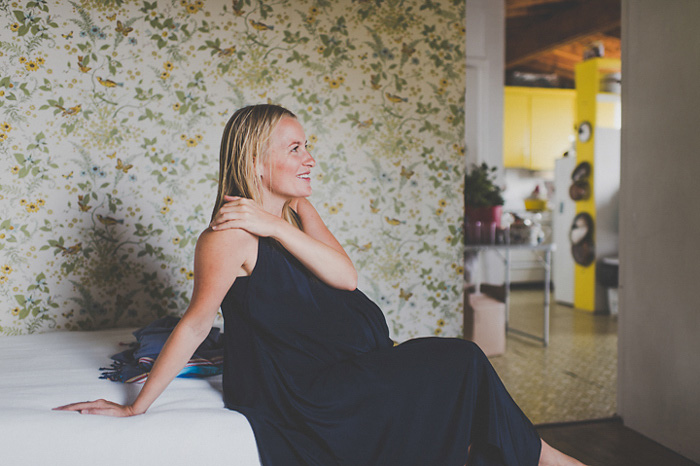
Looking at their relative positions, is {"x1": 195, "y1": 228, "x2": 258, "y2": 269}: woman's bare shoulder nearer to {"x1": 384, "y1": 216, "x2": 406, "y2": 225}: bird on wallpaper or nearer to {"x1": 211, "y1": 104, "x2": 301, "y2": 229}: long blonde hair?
{"x1": 211, "y1": 104, "x2": 301, "y2": 229}: long blonde hair

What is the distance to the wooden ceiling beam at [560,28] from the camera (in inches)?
203

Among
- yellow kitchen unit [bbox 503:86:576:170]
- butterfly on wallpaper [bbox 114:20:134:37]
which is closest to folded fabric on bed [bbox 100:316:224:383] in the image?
butterfly on wallpaper [bbox 114:20:134:37]

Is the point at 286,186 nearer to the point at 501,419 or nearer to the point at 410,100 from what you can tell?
the point at 501,419

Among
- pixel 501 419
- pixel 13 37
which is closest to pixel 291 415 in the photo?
pixel 501 419

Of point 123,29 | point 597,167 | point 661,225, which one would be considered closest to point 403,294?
point 661,225

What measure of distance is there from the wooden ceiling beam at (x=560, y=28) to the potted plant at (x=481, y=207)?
8.35ft

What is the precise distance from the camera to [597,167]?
516 centimetres

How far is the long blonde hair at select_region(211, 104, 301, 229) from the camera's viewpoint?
137 centimetres

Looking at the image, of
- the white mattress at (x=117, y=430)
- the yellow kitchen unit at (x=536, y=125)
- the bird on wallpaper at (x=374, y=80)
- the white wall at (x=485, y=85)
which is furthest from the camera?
the yellow kitchen unit at (x=536, y=125)

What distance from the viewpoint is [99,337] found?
76.2 inches

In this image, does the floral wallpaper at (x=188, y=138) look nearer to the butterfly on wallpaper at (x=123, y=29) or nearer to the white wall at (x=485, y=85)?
the butterfly on wallpaper at (x=123, y=29)

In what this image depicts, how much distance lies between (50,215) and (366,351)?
138cm

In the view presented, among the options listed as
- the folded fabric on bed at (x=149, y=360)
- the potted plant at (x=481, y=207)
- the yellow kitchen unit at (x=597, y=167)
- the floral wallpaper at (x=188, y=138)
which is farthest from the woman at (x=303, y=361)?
the yellow kitchen unit at (x=597, y=167)

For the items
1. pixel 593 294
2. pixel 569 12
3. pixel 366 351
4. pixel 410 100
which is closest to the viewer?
pixel 366 351
